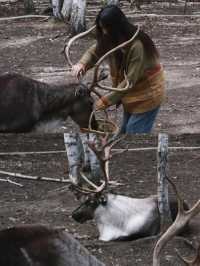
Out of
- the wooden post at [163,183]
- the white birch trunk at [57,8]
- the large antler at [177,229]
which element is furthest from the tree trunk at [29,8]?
the large antler at [177,229]

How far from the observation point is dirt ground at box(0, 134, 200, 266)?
19.9 feet

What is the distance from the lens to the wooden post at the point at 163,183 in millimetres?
5875

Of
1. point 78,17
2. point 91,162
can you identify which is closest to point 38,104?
point 91,162

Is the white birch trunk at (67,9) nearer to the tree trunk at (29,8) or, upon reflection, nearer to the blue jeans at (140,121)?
the tree trunk at (29,8)

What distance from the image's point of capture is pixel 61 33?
54.9ft

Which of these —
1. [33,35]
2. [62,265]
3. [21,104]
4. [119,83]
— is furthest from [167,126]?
[33,35]

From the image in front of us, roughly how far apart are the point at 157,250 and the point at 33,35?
500 inches

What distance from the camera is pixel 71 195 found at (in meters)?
7.32

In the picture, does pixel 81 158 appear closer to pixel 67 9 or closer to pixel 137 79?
pixel 137 79

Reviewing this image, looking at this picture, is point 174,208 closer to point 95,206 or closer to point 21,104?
point 95,206

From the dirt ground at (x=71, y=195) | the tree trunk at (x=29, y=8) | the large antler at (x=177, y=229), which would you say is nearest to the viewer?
the large antler at (x=177, y=229)

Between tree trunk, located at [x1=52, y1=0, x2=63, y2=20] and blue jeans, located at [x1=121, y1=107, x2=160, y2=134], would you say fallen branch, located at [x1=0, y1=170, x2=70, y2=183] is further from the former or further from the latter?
tree trunk, located at [x1=52, y1=0, x2=63, y2=20]

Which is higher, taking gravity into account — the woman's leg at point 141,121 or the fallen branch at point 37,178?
the woman's leg at point 141,121

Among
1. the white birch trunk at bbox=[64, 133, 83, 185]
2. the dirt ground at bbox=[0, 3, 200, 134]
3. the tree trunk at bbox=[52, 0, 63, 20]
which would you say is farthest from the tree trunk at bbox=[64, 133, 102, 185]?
the tree trunk at bbox=[52, 0, 63, 20]
